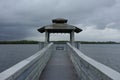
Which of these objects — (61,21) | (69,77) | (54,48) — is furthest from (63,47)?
(69,77)

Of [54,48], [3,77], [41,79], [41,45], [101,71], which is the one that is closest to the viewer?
[3,77]

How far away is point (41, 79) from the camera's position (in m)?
7.50

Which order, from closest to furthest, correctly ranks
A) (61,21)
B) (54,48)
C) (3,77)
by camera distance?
(3,77) → (61,21) → (54,48)

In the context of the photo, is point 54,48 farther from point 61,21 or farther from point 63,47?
point 61,21

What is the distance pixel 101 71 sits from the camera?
135 inches

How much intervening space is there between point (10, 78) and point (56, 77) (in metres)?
4.72

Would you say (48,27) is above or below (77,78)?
above

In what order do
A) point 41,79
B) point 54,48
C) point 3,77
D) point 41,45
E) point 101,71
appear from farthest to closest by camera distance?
point 54,48 → point 41,45 → point 41,79 → point 101,71 → point 3,77

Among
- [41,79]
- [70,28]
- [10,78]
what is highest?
[70,28]

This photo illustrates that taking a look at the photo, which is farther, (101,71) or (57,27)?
(57,27)

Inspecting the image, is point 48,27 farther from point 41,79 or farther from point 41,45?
point 41,79

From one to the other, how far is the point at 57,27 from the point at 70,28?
44.5 inches

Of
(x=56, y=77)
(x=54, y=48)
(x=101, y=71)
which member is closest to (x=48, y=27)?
(x=54, y=48)

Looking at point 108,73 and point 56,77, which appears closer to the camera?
point 108,73
